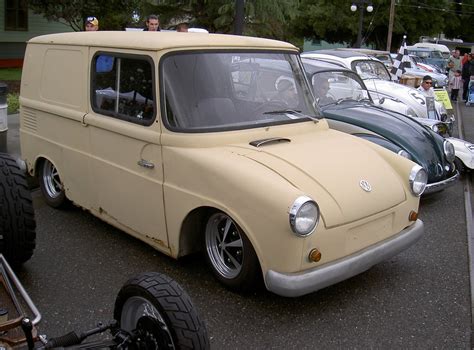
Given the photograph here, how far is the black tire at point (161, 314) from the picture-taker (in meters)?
2.37

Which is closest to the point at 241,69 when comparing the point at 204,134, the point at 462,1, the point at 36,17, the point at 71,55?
the point at 204,134

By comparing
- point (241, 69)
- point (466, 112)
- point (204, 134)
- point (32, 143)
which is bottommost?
point (466, 112)

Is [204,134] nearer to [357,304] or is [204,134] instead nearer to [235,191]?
[235,191]

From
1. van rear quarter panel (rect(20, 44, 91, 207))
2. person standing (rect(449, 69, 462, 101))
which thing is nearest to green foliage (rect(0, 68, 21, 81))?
van rear quarter panel (rect(20, 44, 91, 207))

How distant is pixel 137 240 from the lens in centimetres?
469

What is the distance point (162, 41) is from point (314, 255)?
Result: 1900 millimetres

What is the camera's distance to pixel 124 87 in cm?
427

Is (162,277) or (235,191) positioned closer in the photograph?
(162,277)

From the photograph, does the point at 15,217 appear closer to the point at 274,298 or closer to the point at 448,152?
the point at 274,298

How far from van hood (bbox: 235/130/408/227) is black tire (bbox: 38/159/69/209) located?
7.72 feet

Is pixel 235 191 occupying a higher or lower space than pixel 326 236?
higher

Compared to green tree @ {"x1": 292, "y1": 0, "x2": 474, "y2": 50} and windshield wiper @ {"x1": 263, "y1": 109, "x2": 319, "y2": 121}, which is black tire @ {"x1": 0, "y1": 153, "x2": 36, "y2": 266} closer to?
windshield wiper @ {"x1": 263, "y1": 109, "x2": 319, "y2": 121}

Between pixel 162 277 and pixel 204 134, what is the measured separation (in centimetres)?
→ 148

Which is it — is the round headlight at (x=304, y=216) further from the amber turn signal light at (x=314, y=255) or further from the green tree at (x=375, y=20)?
the green tree at (x=375, y=20)
